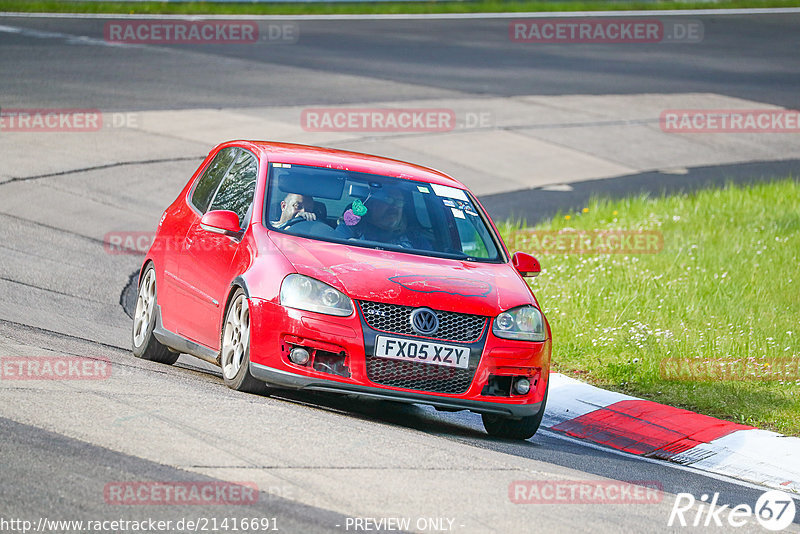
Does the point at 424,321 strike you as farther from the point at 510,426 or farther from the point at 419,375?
the point at 510,426

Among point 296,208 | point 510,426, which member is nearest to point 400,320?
point 510,426

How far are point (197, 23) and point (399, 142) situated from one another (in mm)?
11306

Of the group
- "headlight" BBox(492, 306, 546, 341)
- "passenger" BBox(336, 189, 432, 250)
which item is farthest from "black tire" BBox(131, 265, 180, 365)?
"headlight" BBox(492, 306, 546, 341)

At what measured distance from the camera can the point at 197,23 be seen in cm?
2986

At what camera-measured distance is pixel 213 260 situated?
830 cm

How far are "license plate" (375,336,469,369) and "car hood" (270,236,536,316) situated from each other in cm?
23

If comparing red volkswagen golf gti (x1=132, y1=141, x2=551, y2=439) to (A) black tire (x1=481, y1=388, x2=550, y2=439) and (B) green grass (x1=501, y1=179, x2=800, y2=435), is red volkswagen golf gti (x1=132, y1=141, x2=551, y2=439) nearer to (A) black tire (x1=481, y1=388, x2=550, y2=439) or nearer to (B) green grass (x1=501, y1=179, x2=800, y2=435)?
(A) black tire (x1=481, y1=388, x2=550, y2=439)

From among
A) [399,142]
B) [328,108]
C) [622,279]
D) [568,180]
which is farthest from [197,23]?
[622,279]

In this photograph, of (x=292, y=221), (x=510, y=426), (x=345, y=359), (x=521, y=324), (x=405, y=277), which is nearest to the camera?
(x=345, y=359)

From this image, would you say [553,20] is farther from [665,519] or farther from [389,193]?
[665,519]

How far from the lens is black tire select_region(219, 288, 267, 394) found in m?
7.56

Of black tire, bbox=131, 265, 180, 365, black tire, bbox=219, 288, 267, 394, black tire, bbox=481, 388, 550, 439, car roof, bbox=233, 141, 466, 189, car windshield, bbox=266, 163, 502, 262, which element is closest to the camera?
black tire, bbox=219, 288, 267, 394

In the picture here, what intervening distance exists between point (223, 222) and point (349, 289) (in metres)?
1.22

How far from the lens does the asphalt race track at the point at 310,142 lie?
5.73 meters
